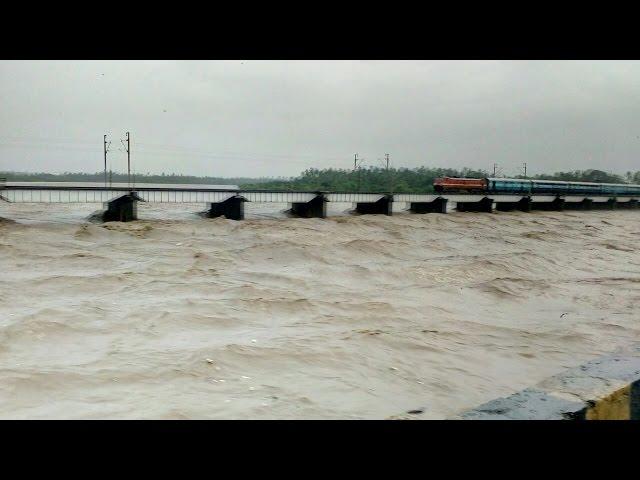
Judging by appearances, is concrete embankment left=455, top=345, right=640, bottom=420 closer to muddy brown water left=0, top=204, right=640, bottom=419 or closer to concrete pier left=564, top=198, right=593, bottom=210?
muddy brown water left=0, top=204, right=640, bottom=419

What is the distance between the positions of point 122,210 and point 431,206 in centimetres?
2717

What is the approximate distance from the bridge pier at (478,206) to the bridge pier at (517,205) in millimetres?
4677

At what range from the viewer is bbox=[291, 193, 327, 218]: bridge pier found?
136 feet

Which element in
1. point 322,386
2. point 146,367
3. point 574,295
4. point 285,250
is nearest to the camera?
point 322,386

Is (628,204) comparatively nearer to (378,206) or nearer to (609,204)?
(609,204)

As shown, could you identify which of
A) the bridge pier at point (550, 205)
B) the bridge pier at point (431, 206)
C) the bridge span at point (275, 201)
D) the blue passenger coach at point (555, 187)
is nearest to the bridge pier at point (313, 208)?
the bridge span at point (275, 201)

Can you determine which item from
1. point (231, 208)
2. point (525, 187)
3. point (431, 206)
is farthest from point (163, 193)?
point (525, 187)

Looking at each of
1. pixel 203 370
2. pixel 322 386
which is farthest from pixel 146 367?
pixel 322 386

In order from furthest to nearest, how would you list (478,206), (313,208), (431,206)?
1. (478,206)
2. (431,206)
3. (313,208)

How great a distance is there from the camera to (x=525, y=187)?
68875 mm

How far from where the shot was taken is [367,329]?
1398cm

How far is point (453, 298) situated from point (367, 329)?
19.3 feet

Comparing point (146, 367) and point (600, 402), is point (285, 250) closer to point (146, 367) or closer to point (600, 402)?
point (146, 367)
